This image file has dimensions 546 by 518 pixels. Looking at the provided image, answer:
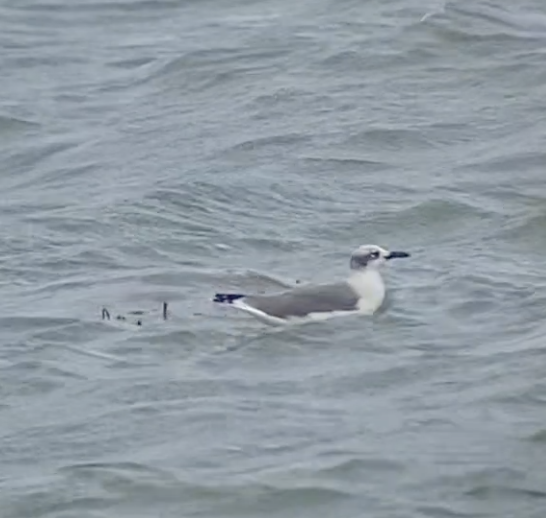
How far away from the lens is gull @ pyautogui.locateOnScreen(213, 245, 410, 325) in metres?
14.2

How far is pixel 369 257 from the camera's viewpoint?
14977mm

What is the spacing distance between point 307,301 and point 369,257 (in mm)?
792

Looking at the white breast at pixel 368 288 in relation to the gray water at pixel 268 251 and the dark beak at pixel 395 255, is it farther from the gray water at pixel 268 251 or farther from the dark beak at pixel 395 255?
the dark beak at pixel 395 255

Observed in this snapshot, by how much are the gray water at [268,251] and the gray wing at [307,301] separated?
0.50 ft

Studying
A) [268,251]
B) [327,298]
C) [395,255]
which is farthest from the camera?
[268,251]

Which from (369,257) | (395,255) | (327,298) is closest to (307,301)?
(327,298)

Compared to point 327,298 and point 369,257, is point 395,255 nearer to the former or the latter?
point 369,257

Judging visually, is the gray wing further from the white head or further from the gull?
the white head

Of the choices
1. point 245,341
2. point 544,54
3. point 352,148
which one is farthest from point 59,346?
point 544,54

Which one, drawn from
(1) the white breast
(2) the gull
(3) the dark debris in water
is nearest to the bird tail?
(2) the gull

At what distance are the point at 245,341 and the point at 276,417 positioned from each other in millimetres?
1641

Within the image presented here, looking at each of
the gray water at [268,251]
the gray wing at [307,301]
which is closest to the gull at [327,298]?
the gray wing at [307,301]

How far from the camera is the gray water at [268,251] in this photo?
38.2ft

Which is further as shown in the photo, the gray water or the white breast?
the white breast
